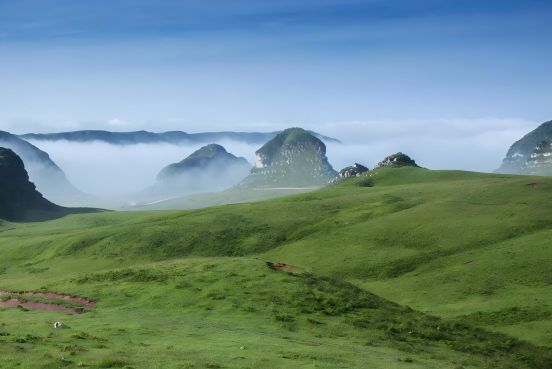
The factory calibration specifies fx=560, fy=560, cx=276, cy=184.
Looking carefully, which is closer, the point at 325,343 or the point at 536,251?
the point at 325,343

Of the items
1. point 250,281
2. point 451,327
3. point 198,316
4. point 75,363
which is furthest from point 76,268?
point 75,363

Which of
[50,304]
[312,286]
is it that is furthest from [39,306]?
[312,286]

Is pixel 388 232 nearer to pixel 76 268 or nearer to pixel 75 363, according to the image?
pixel 76 268

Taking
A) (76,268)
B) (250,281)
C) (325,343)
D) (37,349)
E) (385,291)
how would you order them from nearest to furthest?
(37,349) < (325,343) < (250,281) < (385,291) < (76,268)

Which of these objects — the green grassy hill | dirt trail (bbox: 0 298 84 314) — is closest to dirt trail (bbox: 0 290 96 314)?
dirt trail (bbox: 0 298 84 314)

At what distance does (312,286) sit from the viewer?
223 feet

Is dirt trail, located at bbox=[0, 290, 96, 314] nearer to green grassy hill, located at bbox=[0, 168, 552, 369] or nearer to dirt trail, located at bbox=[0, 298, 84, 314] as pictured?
dirt trail, located at bbox=[0, 298, 84, 314]

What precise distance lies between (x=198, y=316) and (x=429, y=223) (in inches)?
2851

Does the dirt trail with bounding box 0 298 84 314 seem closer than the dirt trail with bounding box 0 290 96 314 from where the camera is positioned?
Yes

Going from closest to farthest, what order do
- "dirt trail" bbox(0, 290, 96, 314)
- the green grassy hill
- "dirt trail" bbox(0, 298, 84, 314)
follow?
1. the green grassy hill
2. "dirt trail" bbox(0, 298, 84, 314)
3. "dirt trail" bbox(0, 290, 96, 314)

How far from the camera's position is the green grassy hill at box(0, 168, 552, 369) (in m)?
42.0

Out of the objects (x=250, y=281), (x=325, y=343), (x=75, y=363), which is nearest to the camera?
(x=75, y=363)

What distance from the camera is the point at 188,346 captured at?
41.0m

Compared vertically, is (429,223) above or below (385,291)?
above
